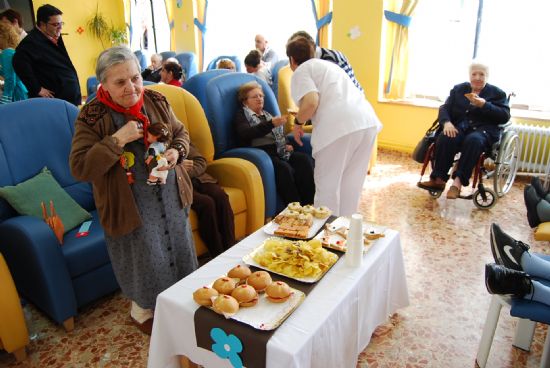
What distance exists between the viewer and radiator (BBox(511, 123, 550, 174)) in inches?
141

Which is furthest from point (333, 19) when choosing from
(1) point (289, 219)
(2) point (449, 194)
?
(1) point (289, 219)

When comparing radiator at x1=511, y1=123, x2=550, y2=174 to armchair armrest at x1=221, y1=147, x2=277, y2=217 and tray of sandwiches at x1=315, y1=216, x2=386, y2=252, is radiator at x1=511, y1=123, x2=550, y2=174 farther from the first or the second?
tray of sandwiches at x1=315, y1=216, x2=386, y2=252

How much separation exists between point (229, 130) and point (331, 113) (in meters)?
0.85

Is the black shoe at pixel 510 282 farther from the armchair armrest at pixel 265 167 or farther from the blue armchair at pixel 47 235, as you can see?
the blue armchair at pixel 47 235

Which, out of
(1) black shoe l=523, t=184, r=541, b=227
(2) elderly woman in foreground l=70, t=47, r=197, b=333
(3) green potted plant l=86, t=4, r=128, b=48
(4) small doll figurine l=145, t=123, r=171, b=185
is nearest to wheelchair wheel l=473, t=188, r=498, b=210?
(1) black shoe l=523, t=184, r=541, b=227

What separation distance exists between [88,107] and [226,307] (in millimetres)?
940

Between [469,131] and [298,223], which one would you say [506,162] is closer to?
[469,131]

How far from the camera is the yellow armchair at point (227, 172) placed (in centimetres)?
238

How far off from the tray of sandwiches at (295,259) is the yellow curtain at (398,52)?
3.42m

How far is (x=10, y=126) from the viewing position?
2.02 m

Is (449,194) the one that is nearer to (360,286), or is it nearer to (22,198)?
(360,286)

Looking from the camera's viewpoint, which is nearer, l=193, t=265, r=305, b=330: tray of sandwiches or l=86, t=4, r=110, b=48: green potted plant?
l=193, t=265, r=305, b=330: tray of sandwiches

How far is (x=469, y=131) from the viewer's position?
127 inches

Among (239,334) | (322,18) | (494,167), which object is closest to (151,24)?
(322,18)
